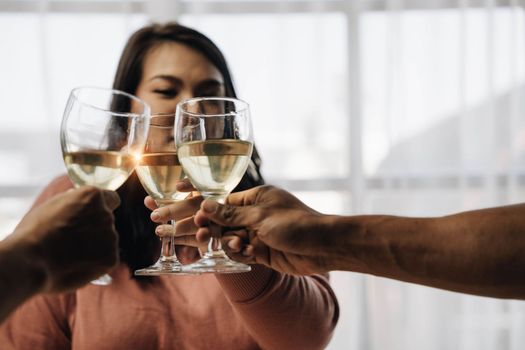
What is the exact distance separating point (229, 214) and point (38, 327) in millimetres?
827

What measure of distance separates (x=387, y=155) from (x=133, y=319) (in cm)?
164

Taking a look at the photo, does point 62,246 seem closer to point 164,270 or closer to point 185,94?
point 164,270

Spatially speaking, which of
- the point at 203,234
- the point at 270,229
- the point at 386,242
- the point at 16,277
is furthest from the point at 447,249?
the point at 16,277

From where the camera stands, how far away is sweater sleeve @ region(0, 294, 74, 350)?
1.57 meters

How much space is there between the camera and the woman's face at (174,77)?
1614mm

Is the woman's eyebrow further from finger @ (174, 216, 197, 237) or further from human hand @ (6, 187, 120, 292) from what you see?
human hand @ (6, 187, 120, 292)

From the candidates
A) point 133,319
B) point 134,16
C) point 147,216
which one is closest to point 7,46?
point 134,16

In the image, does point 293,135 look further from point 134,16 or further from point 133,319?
point 133,319

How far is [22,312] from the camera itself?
1.60 meters

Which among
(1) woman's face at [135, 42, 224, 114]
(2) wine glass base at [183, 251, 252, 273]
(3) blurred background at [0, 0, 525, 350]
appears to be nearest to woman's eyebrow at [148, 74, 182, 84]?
(1) woman's face at [135, 42, 224, 114]

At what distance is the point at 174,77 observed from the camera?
1.63 meters

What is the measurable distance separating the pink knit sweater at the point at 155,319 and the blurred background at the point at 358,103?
3.98 ft

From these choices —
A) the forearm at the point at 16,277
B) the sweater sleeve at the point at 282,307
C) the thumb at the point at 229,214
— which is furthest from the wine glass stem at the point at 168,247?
the forearm at the point at 16,277

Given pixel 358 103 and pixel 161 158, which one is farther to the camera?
pixel 358 103
